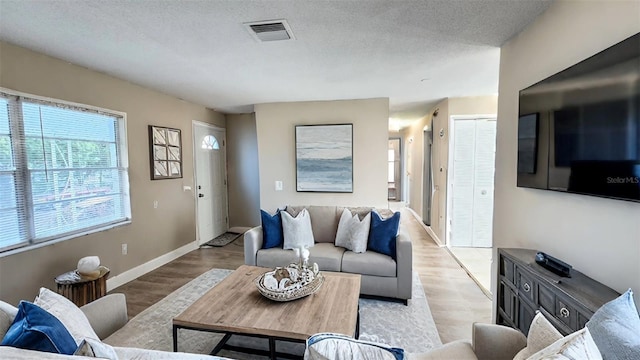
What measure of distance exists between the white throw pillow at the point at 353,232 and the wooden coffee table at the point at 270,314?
0.81 meters

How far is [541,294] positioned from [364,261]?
5.21 feet

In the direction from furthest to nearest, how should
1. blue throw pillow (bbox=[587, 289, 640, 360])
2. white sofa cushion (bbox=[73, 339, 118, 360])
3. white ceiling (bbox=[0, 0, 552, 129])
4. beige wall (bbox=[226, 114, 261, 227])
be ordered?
beige wall (bbox=[226, 114, 261, 227]) → white ceiling (bbox=[0, 0, 552, 129]) → white sofa cushion (bbox=[73, 339, 118, 360]) → blue throw pillow (bbox=[587, 289, 640, 360])

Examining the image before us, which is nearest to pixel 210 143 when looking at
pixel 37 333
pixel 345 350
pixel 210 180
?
pixel 210 180

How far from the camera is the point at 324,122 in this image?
177 inches

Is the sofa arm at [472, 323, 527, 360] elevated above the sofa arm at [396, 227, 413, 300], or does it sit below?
above

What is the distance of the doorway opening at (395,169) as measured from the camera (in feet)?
33.2

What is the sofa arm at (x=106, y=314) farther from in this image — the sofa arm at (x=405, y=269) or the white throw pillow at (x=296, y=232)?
the sofa arm at (x=405, y=269)

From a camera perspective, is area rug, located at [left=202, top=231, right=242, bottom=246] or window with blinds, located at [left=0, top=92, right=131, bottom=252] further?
area rug, located at [left=202, top=231, right=242, bottom=246]

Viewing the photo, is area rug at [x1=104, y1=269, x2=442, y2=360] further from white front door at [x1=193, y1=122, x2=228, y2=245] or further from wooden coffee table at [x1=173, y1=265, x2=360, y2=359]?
white front door at [x1=193, y1=122, x2=228, y2=245]

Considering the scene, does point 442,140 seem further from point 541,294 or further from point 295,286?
point 295,286

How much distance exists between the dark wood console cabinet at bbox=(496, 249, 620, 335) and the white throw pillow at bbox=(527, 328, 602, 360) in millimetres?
504

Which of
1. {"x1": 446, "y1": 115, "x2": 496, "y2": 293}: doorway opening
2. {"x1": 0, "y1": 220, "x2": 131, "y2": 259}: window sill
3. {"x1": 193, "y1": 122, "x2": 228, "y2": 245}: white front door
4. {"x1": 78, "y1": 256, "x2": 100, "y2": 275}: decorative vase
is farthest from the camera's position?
{"x1": 193, "y1": 122, "x2": 228, "y2": 245}: white front door

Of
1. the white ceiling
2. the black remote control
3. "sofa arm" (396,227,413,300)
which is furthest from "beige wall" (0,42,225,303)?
the black remote control

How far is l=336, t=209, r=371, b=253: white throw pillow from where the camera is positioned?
3072 millimetres
